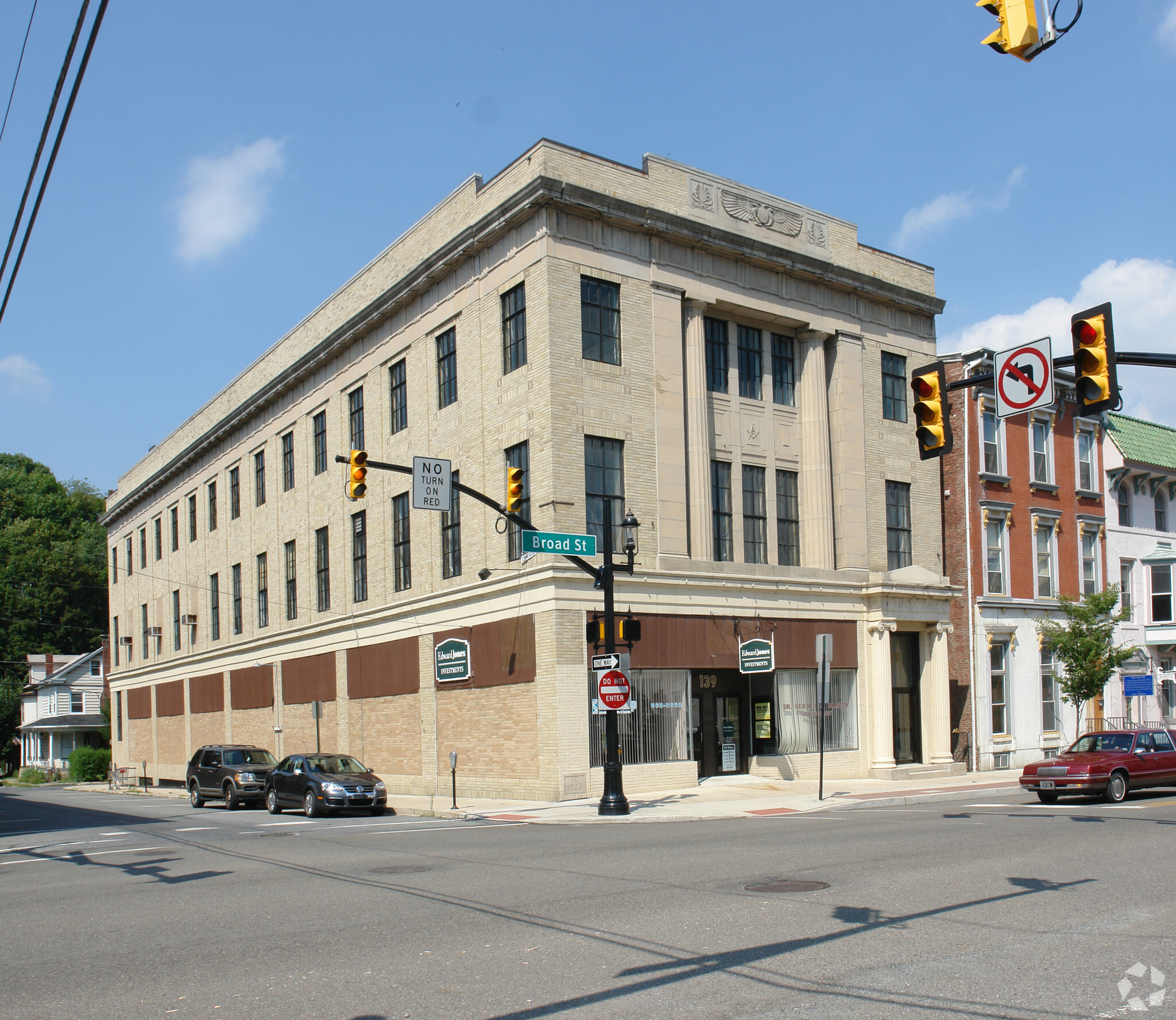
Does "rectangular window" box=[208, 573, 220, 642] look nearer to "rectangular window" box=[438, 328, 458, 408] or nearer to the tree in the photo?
"rectangular window" box=[438, 328, 458, 408]

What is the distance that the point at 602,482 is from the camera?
27.8 meters

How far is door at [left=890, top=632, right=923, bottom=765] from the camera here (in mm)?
34000

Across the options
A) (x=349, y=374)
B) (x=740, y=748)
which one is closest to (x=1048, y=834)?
(x=740, y=748)

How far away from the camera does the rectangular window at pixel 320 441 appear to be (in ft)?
130

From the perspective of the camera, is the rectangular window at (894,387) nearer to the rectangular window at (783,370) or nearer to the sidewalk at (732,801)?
the rectangular window at (783,370)

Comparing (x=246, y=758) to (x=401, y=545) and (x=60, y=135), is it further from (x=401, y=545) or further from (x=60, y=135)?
(x=60, y=135)

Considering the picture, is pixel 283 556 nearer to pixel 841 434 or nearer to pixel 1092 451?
pixel 841 434

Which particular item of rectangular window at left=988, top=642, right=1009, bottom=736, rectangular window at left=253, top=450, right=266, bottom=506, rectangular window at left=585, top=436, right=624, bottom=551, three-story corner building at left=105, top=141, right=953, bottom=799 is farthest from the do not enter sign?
rectangular window at left=253, top=450, right=266, bottom=506

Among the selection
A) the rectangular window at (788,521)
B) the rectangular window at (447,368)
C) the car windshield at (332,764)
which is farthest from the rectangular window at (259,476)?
the rectangular window at (788,521)

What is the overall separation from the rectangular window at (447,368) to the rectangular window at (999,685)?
18930 millimetres

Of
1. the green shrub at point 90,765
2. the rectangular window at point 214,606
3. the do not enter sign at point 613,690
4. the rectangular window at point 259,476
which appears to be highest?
the rectangular window at point 259,476

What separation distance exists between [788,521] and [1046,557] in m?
11.9

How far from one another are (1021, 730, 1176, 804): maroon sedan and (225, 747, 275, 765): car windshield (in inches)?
786

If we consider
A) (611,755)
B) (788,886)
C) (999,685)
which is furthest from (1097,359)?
(999,685)
